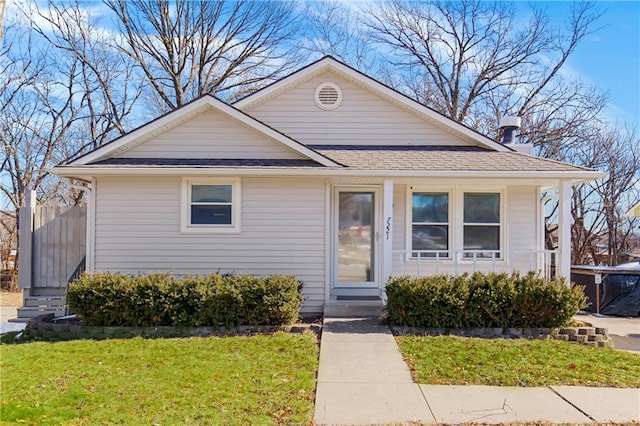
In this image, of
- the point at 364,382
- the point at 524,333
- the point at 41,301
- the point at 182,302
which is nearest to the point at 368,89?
the point at 524,333

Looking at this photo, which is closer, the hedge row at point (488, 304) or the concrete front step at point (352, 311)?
the hedge row at point (488, 304)

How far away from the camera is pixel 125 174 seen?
824cm

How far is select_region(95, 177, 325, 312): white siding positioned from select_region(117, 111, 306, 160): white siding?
0.62 metres

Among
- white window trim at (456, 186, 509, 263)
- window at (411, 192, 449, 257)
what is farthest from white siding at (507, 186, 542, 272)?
window at (411, 192, 449, 257)

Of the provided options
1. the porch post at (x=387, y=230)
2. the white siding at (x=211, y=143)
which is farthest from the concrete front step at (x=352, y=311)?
the white siding at (x=211, y=143)

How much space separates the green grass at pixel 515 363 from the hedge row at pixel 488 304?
437 mm

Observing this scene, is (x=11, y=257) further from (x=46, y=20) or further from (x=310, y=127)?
(x=310, y=127)

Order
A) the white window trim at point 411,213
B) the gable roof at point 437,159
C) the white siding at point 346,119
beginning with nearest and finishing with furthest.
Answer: the gable roof at point 437,159
the white window trim at point 411,213
the white siding at point 346,119

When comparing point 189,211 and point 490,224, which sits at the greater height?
point 189,211

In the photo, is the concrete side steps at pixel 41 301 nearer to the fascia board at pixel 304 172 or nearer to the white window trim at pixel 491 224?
the fascia board at pixel 304 172

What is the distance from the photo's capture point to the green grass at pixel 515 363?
513 centimetres

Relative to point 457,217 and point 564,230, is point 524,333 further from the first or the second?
point 457,217

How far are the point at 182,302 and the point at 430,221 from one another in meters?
5.36

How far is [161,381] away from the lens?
4941 mm
